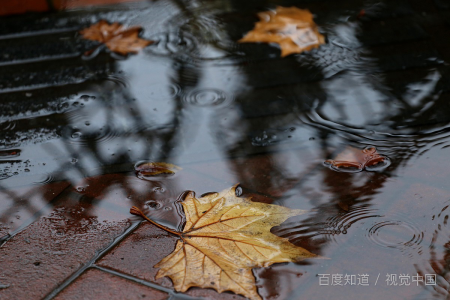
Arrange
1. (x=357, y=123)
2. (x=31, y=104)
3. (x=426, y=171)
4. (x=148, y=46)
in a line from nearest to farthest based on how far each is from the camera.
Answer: (x=426, y=171) < (x=357, y=123) < (x=31, y=104) < (x=148, y=46)

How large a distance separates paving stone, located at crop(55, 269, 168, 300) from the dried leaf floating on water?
20.3 inches

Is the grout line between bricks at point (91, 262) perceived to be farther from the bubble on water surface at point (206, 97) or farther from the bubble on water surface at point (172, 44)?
the bubble on water surface at point (172, 44)

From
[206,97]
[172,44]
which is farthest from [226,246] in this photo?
[172,44]

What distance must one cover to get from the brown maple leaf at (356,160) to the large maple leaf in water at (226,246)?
0.31 meters

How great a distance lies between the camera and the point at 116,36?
2914 millimetres

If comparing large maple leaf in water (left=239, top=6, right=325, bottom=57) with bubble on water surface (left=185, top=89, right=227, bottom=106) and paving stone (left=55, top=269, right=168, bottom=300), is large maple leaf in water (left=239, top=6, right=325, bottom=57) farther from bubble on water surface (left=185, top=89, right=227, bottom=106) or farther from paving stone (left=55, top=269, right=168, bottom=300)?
paving stone (left=55, top=269, right=168, bottom=300)

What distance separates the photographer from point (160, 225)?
5.59ft

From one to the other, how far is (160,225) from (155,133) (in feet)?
1.93

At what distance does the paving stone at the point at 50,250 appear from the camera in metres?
1.54

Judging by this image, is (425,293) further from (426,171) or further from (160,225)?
(160,225)

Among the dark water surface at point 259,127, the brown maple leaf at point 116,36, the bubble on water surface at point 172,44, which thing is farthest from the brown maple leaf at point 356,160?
the brown maple leaf at point 116,36

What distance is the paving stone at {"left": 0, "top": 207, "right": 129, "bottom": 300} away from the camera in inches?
60.4

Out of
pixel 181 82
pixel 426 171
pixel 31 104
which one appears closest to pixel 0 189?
pixel 31 104

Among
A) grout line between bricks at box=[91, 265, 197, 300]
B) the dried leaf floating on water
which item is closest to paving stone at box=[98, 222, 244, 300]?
grout line between bricks at box=[91, 265, 197, 300]
